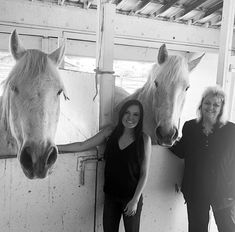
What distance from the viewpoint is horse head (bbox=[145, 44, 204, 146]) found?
1.68 metres

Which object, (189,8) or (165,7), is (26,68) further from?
(189,8)

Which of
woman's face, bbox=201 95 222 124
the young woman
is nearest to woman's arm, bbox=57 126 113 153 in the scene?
the young woman

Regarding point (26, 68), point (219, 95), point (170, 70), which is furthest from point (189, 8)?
point (26, 68)

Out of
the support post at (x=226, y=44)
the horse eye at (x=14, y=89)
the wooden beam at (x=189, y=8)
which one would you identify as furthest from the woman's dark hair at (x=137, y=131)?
the wooden beam at (x=189, y=8)

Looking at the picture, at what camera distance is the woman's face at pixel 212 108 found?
5.51ft

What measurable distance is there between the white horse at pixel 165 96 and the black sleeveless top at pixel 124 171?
0.27 m

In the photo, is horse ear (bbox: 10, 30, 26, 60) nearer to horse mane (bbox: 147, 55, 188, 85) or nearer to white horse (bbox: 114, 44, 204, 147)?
white horse (bbox: 114, 44, 204, 147)

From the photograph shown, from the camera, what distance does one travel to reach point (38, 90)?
117 cm

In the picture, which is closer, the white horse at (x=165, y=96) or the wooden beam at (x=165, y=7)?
the white horse at (x=165, y=96)

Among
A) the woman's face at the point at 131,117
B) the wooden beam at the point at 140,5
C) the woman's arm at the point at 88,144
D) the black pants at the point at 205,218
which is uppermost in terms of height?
the wooden beam at the point at 140,5

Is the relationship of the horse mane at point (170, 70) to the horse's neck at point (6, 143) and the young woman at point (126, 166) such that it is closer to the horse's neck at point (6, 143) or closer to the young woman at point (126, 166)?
the young woman at point (126, 166)

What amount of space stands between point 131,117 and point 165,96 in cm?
33

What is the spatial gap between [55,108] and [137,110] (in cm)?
51

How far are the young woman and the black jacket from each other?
1.22ft
